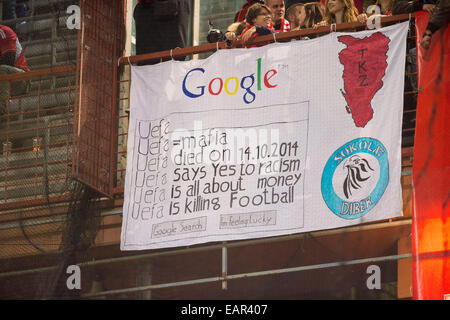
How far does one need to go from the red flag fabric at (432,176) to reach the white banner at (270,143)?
216 millimetres

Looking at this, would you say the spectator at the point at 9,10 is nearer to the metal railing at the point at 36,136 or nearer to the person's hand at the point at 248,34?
the metal railing at the point at 36,136

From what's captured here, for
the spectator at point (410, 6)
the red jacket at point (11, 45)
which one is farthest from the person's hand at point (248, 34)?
the red jacket at point (11, 45)

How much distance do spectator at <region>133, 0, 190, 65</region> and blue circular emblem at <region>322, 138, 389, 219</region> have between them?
96.2 inches

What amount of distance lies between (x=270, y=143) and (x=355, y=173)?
86cm

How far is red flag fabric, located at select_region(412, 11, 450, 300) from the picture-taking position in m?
9.37

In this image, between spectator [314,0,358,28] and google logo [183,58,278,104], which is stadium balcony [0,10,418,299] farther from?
google logo [183,58,278,104]

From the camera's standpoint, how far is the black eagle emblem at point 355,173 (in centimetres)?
989

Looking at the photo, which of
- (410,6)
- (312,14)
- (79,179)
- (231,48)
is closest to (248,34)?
(231,48)

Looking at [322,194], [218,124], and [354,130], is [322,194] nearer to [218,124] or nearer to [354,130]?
[354,130]

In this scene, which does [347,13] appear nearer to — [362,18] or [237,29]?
[362,18]

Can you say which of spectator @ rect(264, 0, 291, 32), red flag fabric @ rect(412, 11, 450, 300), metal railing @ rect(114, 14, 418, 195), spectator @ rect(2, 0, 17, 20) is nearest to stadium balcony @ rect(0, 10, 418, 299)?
metal railing @ rect(114, 14, 418, 195)

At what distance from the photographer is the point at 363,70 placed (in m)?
10.3

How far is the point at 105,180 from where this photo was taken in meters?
11.3

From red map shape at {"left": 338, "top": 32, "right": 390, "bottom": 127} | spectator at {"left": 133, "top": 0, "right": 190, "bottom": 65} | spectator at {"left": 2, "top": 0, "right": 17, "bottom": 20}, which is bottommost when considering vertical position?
red map shape at {"left": 338, "top": 32, "right": 390, "bottom": 127}
